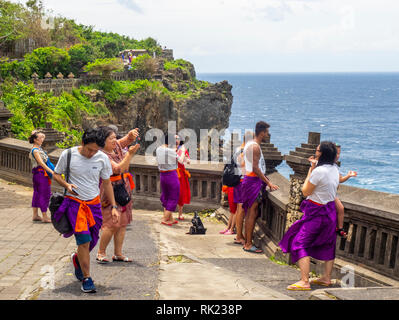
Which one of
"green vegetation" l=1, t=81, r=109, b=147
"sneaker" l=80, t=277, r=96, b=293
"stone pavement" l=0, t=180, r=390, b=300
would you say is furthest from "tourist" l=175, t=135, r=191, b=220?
"green vegetation" l=1, t=81, r=109, b=147

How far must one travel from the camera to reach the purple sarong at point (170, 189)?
29.9 ft

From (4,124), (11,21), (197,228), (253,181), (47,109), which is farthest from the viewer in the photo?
(11,21)

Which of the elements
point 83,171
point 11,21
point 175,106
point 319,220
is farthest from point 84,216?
point 175,106

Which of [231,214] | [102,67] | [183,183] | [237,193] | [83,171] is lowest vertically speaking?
[231,214]

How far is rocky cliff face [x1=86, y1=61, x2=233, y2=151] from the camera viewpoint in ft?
219

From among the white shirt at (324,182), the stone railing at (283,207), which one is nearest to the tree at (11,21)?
the stone railing at (283,207)

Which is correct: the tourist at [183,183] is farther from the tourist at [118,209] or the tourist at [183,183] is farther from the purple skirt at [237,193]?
the tourist at [118,209]

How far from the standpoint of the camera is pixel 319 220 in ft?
18.6

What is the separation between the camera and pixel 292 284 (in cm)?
576

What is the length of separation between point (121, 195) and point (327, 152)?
8.42 ft

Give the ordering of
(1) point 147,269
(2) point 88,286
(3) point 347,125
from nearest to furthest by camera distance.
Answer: (2) point 88,286
(1) point 147,269
(3) point 347,125

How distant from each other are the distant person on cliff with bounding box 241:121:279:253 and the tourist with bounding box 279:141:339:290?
5.04ft

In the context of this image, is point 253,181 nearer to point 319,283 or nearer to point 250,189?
point 250,189

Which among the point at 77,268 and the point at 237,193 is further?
the point at 237,193
